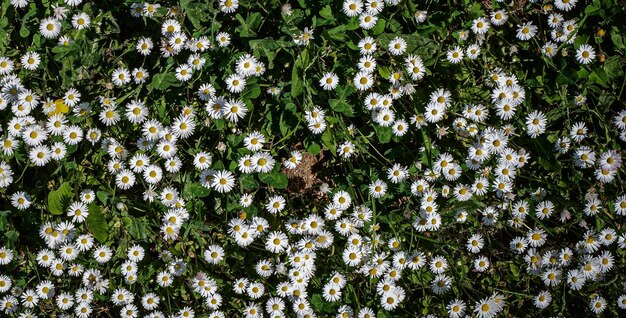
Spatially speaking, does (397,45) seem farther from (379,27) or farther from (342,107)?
(342,107)

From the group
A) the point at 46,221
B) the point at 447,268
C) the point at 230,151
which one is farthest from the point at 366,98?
the point at 46,221

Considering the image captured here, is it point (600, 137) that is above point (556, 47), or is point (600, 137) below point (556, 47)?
below

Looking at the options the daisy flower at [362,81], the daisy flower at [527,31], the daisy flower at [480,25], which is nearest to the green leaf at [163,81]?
the daisy flower at [362,81]

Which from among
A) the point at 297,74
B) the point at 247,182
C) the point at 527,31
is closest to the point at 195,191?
the point at 247,182

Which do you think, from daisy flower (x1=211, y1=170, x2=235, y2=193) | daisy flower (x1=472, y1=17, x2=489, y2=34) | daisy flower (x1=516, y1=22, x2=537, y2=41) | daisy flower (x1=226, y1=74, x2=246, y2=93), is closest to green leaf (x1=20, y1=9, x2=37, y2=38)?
daisy flower (x1=226, y1=74, x2=246, y2=93)

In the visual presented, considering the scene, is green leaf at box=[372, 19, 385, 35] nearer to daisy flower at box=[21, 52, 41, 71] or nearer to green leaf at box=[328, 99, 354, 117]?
green leaf at box=[328, 99, 354, 117]

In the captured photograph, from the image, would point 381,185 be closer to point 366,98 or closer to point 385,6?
point 366,98
